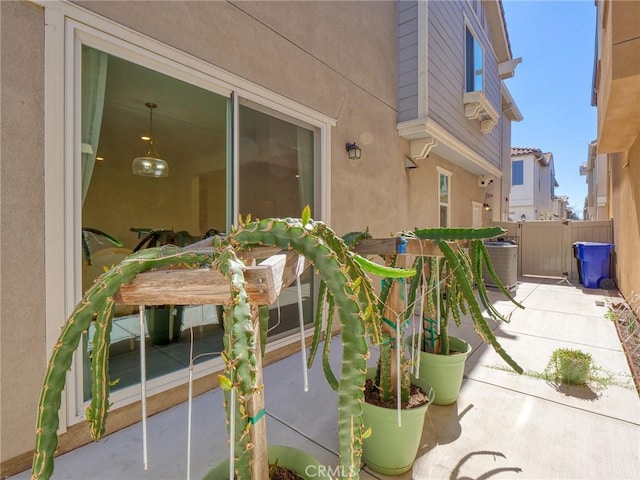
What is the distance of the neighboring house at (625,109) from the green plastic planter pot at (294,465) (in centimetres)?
439

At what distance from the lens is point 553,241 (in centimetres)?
812

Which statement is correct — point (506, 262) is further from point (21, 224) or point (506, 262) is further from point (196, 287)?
point (21, 224)

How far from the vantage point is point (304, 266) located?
3.72 ft

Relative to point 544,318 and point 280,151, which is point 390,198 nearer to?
point 280,151

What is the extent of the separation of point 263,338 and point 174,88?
109 inches

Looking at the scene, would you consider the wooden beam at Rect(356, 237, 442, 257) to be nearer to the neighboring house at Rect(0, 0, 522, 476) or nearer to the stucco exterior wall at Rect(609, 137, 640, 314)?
the neighboring house at Rect(0, 0, 522, 476)

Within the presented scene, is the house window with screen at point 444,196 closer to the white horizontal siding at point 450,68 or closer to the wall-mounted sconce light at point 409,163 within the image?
the white horizontal siding at point 450,68

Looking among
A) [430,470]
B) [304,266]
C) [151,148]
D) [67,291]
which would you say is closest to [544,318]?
[430,470]

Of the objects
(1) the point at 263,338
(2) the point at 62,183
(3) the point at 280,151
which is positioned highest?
(3) the point at 280,151

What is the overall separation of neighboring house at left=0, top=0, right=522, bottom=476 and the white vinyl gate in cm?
288

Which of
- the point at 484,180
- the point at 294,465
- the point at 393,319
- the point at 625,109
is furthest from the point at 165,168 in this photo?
the point at 484,180

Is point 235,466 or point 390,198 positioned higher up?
point 390,198

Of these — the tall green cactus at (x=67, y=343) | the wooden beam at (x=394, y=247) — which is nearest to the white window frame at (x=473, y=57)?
the wooden beam at (x=394, y=247)

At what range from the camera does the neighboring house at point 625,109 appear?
2.95m
